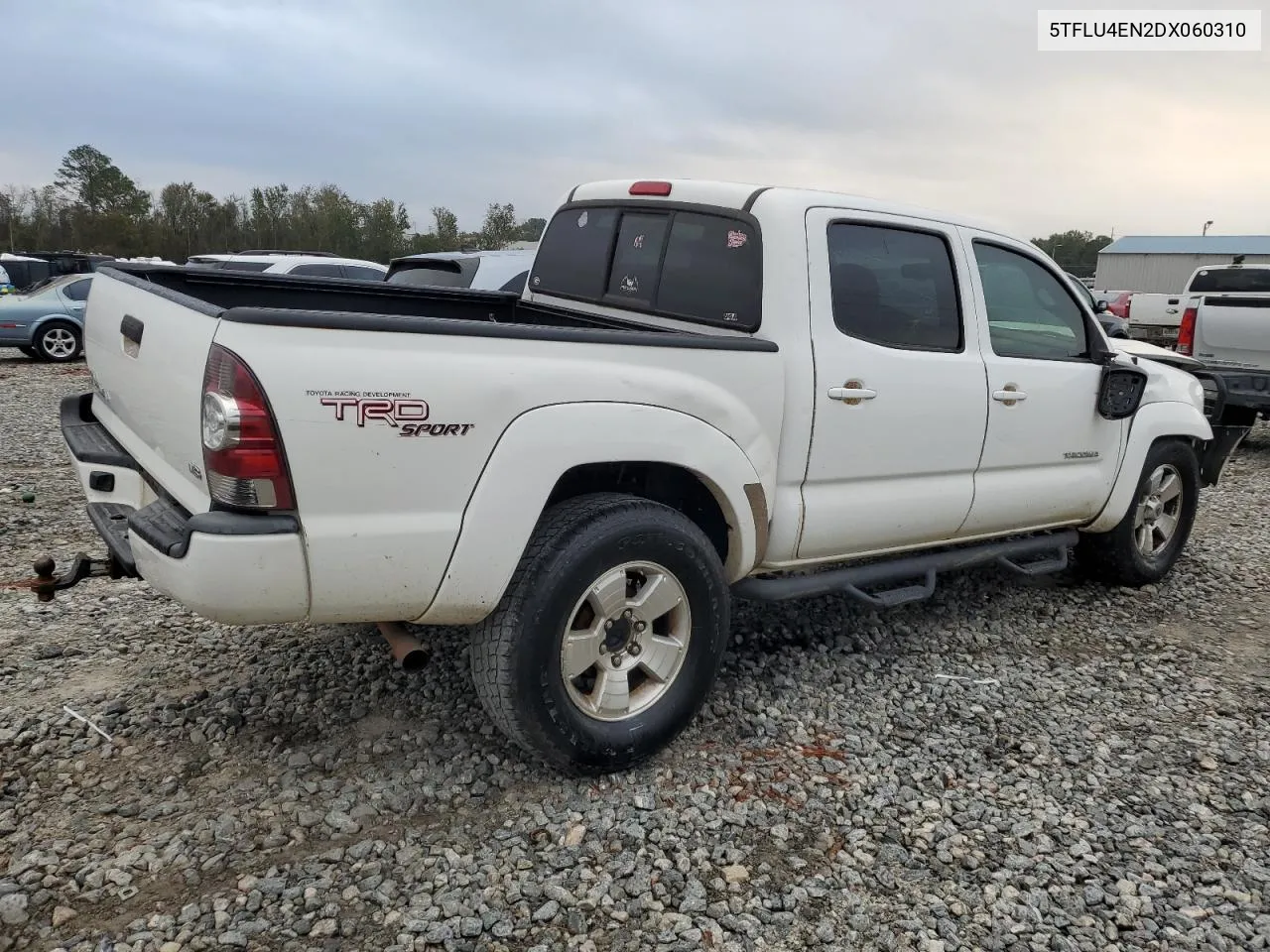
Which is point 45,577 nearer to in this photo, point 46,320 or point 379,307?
point 379,307

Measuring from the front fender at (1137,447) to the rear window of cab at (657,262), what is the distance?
2.53 meters

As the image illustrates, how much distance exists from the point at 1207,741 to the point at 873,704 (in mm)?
1250

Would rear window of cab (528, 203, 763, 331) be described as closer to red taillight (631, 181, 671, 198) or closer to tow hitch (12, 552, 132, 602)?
red taillight (631, 181, 671, 198)

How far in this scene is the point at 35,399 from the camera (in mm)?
11438

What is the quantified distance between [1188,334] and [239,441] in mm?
10337

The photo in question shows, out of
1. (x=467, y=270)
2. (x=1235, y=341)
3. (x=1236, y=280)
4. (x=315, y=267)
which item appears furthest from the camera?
(x=1236, y=280)

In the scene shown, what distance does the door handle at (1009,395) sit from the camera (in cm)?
409

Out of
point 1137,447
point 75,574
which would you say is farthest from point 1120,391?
point 75,574

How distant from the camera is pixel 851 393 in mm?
3537

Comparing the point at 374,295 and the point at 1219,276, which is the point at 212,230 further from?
the point at 374,295

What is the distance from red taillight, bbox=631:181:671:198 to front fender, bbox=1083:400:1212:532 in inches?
108

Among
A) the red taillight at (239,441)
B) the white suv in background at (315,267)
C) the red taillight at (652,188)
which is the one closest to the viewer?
the red taillight at (239,441)

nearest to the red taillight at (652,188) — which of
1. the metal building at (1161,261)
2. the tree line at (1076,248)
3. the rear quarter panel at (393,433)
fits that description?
the rear quarter panel at (393,433)

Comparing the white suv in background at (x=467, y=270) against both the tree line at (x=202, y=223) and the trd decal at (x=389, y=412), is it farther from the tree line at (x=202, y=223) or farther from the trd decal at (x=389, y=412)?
the tree line at (x=202, y=223)
